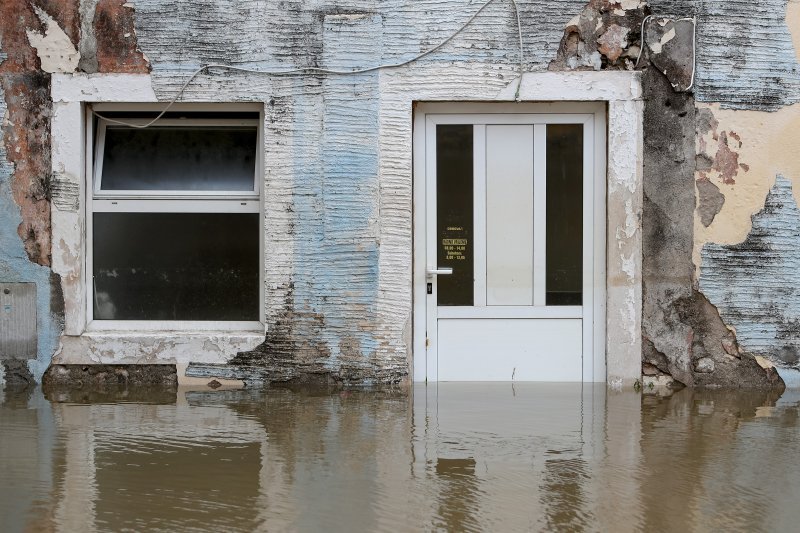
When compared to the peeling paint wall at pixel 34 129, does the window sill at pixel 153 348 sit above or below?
below

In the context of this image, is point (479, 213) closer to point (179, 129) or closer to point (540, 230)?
point (540, 230)

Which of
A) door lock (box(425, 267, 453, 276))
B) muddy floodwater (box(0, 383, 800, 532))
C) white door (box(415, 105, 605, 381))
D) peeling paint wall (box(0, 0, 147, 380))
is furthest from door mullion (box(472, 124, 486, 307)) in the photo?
peeling paint wall (box(0, 0, 147, 380))

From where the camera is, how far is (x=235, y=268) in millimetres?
6398

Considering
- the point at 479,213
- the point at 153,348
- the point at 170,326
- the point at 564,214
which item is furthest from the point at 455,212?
the point at 153,348

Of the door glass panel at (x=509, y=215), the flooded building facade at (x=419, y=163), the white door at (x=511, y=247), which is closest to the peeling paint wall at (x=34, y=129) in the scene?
the flooded building facade at (x=419, y=163)

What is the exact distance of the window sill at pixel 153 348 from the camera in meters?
6.18

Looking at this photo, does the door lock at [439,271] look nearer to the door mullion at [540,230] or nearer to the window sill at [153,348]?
the door mullion at [540,230]

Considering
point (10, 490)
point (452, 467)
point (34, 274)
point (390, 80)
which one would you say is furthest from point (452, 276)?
point (10, 490)

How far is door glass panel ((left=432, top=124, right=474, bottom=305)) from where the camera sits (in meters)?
6.32

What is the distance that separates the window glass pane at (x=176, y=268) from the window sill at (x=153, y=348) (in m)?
0.23

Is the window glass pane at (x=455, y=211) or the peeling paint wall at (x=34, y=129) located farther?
the window glass pane at (x=455, y=211)

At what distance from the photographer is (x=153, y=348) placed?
20.3 ft

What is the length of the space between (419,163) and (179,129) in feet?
5.15

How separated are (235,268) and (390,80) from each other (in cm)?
156
